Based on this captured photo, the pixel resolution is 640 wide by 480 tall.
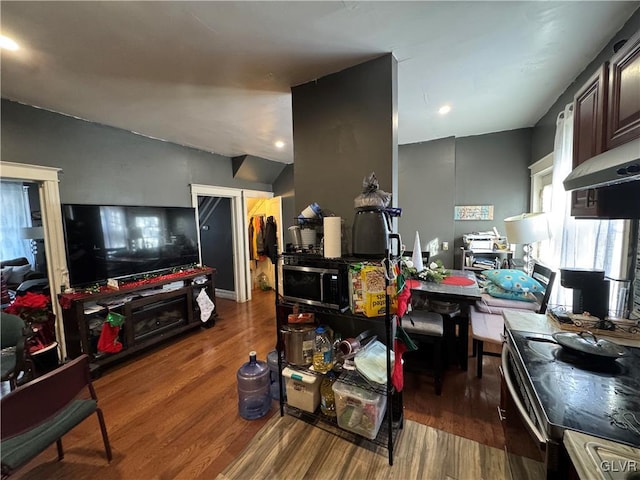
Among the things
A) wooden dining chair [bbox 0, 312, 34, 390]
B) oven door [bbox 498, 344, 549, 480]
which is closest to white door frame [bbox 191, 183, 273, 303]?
wooden dining chair [bbox 0, 312, 34, 390]

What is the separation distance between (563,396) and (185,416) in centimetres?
224

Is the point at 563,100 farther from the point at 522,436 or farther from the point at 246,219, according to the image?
the point at 246,219

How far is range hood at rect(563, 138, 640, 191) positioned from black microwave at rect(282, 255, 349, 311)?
3.79 ft

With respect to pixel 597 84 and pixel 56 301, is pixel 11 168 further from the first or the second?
pixel 597 84

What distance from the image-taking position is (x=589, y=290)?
1495 millimetres

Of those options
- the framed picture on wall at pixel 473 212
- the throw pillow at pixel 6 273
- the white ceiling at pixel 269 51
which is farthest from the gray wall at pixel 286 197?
the throw pillow at pixel 6 273

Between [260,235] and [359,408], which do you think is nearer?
[359,408]

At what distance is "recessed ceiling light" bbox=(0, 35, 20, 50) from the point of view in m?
1.40

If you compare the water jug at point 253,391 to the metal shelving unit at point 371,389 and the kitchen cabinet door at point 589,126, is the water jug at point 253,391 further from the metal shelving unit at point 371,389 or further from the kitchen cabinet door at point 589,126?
the kitchen cabinet door at point 589,126

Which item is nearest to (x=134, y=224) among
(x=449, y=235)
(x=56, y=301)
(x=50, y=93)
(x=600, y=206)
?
(x=56, y=301)

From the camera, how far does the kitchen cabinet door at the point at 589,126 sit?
1264 millimetres

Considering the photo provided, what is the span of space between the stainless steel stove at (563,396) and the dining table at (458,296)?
792 millimetres

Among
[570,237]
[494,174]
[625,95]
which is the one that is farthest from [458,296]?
[494,174]

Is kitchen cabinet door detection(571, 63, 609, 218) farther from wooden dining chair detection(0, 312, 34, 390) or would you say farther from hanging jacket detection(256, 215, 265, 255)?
hanging jacket detection(256, 215, 265, 255)
